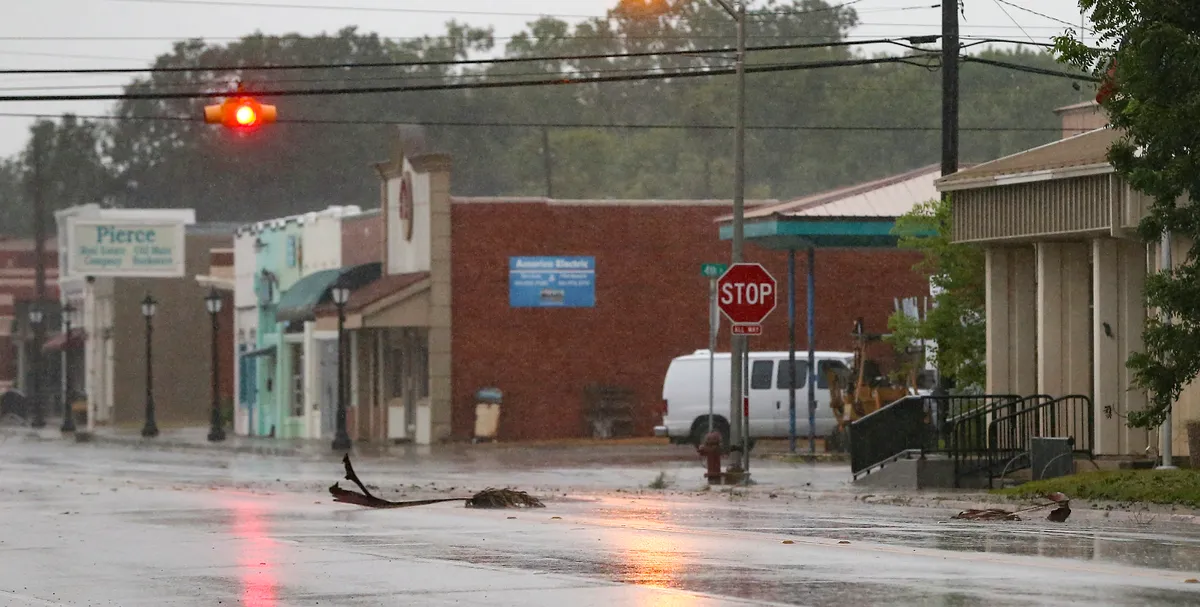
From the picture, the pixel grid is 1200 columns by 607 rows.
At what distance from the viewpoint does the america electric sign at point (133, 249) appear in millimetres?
76750

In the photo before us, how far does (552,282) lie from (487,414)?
3621mm

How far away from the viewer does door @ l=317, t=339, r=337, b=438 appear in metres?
58.0

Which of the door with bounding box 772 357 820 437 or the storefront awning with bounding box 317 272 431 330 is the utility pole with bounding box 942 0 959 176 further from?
the storefront awning with bounding box 317 272 431 330

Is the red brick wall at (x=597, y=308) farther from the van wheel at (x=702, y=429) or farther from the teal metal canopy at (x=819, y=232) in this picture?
the teal metal canopy at (x=819, y=232)

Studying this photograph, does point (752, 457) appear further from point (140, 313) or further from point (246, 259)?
point (140, 313)

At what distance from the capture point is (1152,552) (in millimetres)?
15711

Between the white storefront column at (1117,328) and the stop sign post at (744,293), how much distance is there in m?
4.30

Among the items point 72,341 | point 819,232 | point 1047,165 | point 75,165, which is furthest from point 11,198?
point 1047,165

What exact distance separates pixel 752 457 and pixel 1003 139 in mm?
69862

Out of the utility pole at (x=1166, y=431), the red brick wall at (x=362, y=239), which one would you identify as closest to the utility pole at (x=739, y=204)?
the utility pole at (x=1166, y=431)

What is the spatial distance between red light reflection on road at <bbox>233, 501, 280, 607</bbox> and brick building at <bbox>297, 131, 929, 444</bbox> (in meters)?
27.7

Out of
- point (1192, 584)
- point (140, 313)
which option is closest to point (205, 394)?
point (140, 313)

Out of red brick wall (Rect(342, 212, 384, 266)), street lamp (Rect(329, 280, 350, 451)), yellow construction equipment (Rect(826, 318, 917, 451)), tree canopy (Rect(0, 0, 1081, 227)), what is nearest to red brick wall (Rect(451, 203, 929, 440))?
street lamp (Rect(329, 280, 350, 451))

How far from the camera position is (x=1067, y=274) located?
28.7 meters
